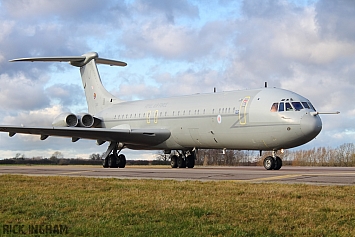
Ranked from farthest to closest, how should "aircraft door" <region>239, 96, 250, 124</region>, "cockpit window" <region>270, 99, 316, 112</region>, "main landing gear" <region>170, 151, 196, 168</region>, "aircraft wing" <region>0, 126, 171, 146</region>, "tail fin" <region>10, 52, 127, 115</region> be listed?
"tail fin" <region>10, 52, 127, 115</region>
"main landing gear" <region>170, 151, 196, 168</region>
"aircraft wing" <region>0, 126, 171, 146</region>
"aircraft door" <region>239, 96, 250, 124</region>
"cockpit window" <region>270, 99, 316, 112</region>

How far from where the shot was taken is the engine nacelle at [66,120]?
3406cm

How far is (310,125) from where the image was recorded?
Result: 2405 centimetres

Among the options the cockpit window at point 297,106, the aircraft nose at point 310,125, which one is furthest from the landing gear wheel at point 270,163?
the cockpit window at point 297,106

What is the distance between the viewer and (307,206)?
9.91 meters

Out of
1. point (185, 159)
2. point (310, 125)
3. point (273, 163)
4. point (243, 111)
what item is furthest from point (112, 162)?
point (310, 125)

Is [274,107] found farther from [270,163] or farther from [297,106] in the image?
[270,163]

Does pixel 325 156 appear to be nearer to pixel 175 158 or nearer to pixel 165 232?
pixel 175 158

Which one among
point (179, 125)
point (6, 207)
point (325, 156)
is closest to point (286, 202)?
point (6, 207)

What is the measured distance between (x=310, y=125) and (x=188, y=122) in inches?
345

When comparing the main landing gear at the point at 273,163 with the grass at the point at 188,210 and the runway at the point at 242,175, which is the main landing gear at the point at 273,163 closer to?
the runway at the point at 242,175

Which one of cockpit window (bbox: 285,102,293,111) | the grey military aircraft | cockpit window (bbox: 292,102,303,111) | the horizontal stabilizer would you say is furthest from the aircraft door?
the horizontal stabilizer

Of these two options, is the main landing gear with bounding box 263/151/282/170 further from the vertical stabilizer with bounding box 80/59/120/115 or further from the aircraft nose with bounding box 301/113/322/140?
the vertical stabilizer with bounding box 80/59/120/115

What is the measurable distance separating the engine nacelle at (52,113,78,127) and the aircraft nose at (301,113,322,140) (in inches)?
663

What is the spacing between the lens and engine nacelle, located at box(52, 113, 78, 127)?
34062 millimetres
